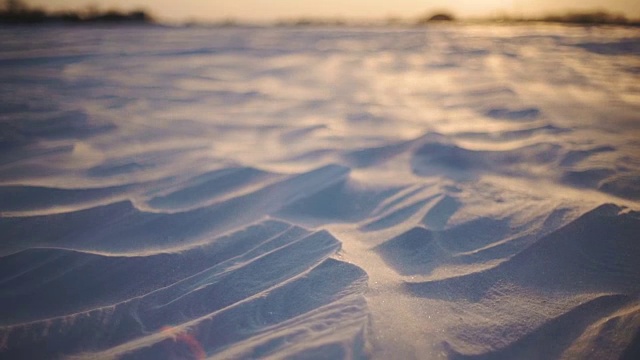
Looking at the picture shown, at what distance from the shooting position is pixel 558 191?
1.39 meters

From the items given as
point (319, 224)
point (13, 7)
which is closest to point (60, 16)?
point (13, 7)

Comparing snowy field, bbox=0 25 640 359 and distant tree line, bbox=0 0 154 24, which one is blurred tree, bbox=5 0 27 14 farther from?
snowy field, bbox=0 25 640 359

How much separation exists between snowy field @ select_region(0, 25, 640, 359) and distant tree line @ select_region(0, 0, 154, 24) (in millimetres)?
6185

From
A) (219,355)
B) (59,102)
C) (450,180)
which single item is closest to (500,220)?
(450,180)

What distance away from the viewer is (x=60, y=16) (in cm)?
846

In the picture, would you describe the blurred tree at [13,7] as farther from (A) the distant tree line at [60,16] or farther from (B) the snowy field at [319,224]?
(B) the snowy field at [319,224]

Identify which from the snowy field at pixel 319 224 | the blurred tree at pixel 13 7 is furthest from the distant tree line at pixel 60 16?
the snowy field at pixel 319 224

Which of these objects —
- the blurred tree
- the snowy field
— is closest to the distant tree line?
the blurred tree

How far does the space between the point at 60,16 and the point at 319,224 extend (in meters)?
10.2

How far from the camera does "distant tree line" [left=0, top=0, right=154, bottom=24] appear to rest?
23.6 feet

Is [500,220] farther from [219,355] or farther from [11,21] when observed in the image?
[11,21]

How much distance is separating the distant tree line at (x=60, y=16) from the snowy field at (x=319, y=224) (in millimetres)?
6185

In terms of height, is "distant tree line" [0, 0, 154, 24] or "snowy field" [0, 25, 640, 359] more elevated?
"distant tree line" [0, 0, 154, 24]

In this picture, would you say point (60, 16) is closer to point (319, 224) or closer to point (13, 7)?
point (13, 7)
